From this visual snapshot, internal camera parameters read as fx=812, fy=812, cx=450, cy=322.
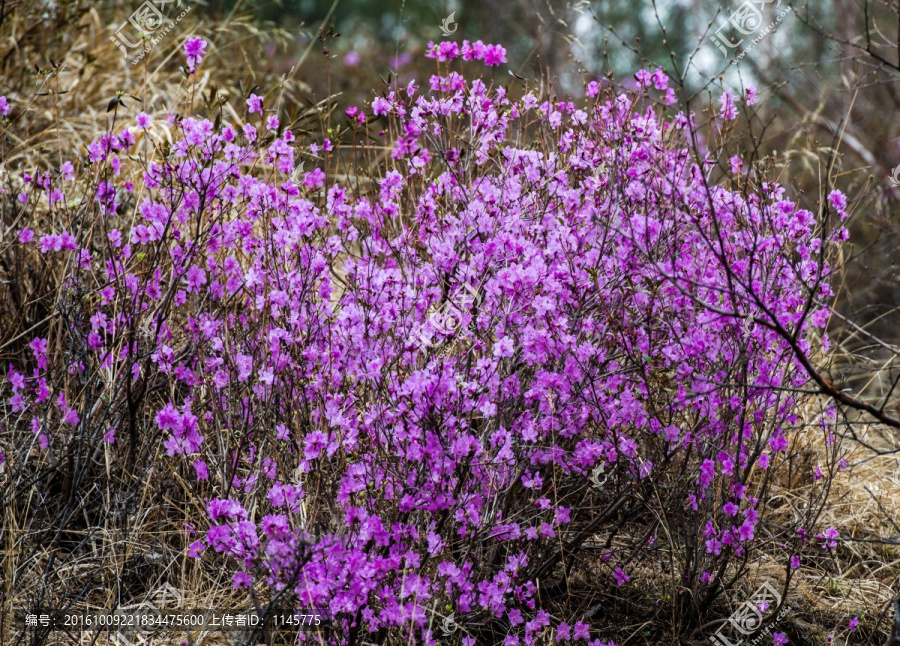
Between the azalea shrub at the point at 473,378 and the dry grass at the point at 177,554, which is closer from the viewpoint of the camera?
the azalea shrub at the point at 473,378

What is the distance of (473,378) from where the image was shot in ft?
8.27

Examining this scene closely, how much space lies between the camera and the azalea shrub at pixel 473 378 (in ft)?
7.79

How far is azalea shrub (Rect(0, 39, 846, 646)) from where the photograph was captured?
2373mm

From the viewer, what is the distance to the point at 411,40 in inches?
606

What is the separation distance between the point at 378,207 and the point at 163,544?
1.45 meters
